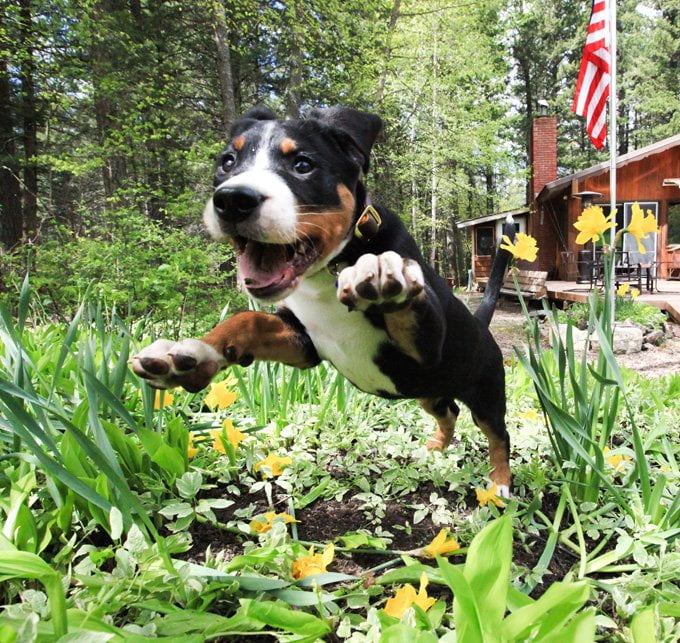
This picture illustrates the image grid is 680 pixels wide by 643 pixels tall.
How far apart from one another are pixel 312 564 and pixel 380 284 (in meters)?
0.86

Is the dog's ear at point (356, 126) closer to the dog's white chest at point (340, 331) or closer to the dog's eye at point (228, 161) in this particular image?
the dog's eye at point (228, 161)

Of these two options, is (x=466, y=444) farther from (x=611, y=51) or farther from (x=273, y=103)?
(x=273, y=103)

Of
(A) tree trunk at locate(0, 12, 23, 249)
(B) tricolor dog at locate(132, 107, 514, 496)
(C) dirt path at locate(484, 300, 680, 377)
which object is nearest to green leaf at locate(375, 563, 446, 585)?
(B) tricolor dog at locate(132, 107, 514, 496)

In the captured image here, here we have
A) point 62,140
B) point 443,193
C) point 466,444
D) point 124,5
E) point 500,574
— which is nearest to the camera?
point 500,574

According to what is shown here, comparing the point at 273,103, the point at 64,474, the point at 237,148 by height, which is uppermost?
the point at 273,103

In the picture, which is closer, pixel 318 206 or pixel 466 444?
pixel 318 206

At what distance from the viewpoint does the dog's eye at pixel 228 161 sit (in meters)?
1.79

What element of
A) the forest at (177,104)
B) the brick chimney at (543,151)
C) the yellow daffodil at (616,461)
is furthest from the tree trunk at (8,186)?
the brick chimney at (543,151)

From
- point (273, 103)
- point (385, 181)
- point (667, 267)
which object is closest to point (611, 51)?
point (385, 181)

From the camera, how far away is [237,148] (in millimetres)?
1796

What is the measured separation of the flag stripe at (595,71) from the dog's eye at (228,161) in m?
8.32

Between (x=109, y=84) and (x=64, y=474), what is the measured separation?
8.80m

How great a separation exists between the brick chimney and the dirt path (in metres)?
11.0

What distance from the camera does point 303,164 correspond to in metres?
1.67
